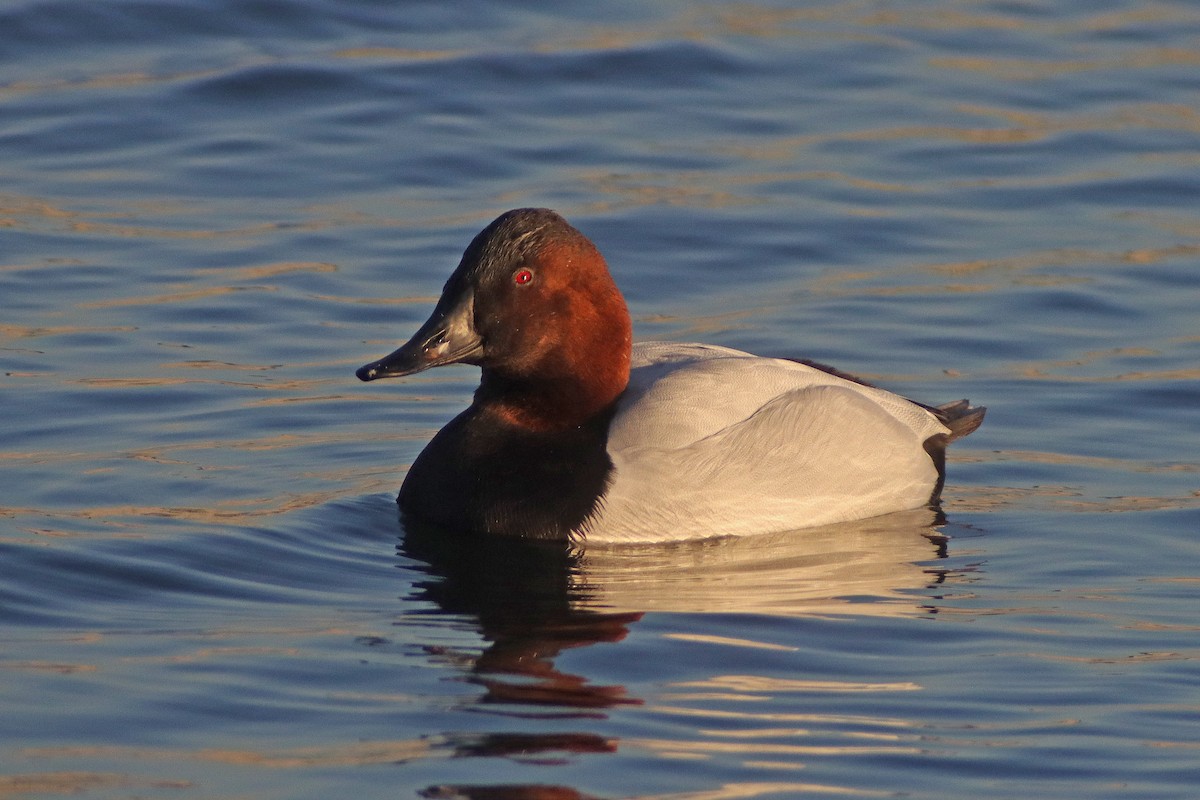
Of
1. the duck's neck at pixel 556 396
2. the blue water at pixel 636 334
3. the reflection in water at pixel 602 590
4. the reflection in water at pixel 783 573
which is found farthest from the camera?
the duck's neck at pixel 556 396

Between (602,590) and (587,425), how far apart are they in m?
0.85

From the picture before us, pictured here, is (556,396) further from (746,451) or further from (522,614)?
(522,614)

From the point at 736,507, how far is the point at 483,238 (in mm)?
1317

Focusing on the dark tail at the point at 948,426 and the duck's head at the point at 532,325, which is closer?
the duck's head at the point at 532,325

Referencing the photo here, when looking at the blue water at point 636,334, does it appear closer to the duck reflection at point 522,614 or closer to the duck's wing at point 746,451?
the duck reflection at point 522,614

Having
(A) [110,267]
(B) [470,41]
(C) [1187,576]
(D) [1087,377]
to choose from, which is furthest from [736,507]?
(B) [470,41]

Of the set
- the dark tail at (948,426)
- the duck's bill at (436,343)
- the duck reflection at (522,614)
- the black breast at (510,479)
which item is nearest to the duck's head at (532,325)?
the duck's bill at (436,343)

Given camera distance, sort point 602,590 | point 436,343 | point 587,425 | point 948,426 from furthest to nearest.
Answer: point 948,426 → point 587,425 → point 436,343 → point 602,590

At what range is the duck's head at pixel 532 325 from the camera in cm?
682

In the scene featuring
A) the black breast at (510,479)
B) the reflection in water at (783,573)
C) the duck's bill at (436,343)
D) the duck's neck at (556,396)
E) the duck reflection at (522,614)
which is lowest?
the duck reflection at (522,614)

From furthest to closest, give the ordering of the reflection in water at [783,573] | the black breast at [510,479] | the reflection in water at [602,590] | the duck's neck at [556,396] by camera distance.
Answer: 1. the duck's neck at [556,396]
2. the black breast at [510,479]
3. the reflection in water at [783,573]
4. the reflection in water at [602,590]

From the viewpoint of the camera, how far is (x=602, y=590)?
629cm

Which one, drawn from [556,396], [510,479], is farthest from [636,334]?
[510,479]

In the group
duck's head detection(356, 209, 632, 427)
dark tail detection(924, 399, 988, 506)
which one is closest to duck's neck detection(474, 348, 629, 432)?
duck's head detection(356, 209, 632, 427)
